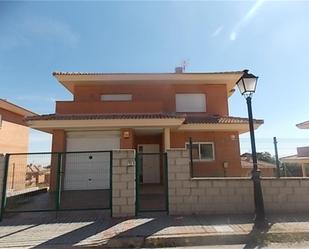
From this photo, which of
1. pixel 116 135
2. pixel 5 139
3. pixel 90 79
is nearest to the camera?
pixel 116 135

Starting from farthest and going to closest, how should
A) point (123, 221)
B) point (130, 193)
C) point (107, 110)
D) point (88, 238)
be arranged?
point (107, 110)
point (130, 193)
point (123, 221)
point (88, 238)

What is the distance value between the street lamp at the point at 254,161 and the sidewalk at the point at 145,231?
30 centimetres

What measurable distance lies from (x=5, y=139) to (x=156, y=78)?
38.1ft

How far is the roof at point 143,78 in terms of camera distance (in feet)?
58.5

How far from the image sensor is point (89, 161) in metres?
12.4

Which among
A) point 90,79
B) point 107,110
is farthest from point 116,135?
point 90,79

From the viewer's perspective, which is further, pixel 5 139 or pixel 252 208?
pixel 5 139

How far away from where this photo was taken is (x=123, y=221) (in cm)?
813

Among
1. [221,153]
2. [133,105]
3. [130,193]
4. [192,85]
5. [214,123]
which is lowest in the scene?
[130,193]

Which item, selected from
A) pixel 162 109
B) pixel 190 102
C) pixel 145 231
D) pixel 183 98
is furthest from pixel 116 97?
pixel 145 231

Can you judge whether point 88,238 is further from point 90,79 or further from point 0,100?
point 0,100

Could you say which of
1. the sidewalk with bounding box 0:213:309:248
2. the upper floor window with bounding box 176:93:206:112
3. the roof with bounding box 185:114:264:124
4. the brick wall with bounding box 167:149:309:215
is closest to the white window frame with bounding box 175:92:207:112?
the upper floor window with bounding box 176:93:206:112

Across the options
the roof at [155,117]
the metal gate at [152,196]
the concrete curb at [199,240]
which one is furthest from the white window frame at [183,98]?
the concrete curb at [199,240]

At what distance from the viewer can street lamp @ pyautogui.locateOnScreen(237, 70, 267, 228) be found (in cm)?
771
